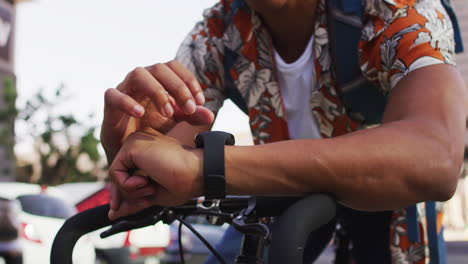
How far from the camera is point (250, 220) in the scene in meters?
1.34

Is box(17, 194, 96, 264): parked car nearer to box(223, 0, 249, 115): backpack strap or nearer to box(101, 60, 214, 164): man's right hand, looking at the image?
box(223, 0, 249, 115): backpack strap

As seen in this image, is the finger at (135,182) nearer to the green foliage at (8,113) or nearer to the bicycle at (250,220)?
the bicycle at (250,220)

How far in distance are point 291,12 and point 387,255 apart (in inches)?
33.5

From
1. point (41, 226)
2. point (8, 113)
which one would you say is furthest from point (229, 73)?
point (8, 113)

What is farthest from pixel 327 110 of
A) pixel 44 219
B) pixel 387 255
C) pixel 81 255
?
pixel 44 219

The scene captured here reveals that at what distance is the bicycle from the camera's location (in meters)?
1.05

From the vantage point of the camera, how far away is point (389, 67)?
1620mm

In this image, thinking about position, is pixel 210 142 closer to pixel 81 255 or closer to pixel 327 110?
pixel 327 110

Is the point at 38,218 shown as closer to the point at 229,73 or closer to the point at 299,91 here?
the point at 229,73

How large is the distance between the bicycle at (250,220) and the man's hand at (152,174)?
0.19 feet

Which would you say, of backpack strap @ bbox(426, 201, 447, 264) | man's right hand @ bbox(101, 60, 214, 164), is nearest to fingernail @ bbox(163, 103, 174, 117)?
man's right hand @ bbox(101, 60, 214, 164)

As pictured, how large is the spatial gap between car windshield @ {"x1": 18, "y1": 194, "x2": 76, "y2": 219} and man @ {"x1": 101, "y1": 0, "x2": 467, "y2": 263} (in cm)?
648

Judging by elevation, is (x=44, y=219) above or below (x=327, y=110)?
below

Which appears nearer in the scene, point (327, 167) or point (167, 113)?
point (327, 167)
